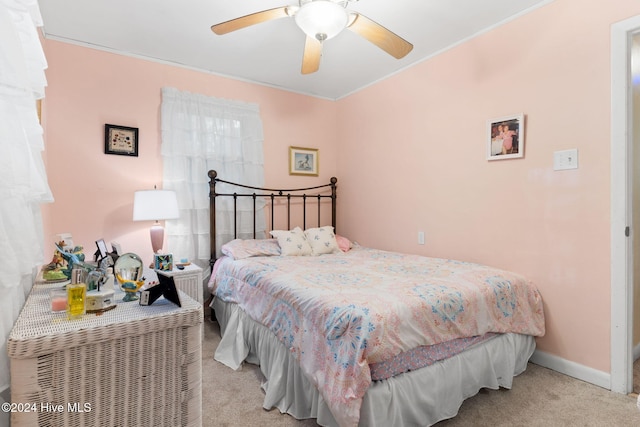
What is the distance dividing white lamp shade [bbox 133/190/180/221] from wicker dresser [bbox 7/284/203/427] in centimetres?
139

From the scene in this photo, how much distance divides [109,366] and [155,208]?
179cm

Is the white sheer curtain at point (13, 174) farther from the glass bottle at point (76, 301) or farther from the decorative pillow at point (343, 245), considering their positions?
the decorative pillow at point (343, 245)

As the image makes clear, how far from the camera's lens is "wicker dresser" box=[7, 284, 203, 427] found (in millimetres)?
883

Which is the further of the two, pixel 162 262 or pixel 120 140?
pixel 120 140

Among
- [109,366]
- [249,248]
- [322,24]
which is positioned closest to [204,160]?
[249,248]

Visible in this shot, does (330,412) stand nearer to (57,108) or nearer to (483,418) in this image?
(483,418)

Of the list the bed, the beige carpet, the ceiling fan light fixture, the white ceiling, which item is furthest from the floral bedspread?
the white ceiling

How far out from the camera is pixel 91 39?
2611 millimetres

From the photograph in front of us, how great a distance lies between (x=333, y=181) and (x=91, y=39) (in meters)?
2.64

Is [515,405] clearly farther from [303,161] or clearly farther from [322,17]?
[303,161]

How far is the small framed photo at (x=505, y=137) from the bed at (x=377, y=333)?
2.89ft

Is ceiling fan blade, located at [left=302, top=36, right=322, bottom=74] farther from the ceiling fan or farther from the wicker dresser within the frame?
the wicker dresser

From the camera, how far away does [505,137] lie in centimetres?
241

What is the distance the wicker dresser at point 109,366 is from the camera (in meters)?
0.88
